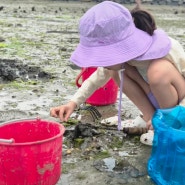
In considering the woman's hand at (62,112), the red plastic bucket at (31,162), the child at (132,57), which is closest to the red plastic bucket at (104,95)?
the child at (132,57)

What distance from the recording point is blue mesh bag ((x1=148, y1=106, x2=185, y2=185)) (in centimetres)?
221

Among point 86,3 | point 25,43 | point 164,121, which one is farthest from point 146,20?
point 86,3

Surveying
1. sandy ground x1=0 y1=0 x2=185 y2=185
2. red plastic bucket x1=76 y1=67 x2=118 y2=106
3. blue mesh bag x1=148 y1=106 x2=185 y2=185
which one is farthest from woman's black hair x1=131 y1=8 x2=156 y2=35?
red plastic bucket x1=76 y1=67 x2=118 y2=106

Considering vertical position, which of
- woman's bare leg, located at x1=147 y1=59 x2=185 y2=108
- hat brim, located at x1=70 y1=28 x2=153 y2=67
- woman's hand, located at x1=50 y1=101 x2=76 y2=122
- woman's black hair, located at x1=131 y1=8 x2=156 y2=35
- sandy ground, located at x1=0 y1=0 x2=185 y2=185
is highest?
woman's black hair, located at x1=131 y1=8 x2=156 y2=35

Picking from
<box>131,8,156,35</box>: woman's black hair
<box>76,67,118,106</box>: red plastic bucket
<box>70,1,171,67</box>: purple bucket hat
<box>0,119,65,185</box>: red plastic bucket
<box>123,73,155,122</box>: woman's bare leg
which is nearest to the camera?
<box>0,119,65,185</box>: red plastic bucket

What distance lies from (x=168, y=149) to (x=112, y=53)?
614 millimetres

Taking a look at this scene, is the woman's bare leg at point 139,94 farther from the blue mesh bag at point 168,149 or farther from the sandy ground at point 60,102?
the blue mesh bag at point 168,149

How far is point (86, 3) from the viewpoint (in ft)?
70.9

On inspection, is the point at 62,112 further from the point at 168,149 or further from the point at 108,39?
the point at 168,149

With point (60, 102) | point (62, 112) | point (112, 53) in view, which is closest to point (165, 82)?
point (112, 53)

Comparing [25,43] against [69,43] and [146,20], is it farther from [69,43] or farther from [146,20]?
[146,20]

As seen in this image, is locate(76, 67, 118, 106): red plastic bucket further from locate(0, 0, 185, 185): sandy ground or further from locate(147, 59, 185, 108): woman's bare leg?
locate(147, 59, 185, 108): woman's bare leg

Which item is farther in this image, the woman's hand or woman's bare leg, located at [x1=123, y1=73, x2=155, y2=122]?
woman's bare leg, located at [x1=123, y1=73, x2=155, y2=122]

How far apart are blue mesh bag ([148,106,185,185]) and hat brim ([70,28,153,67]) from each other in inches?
14.8
